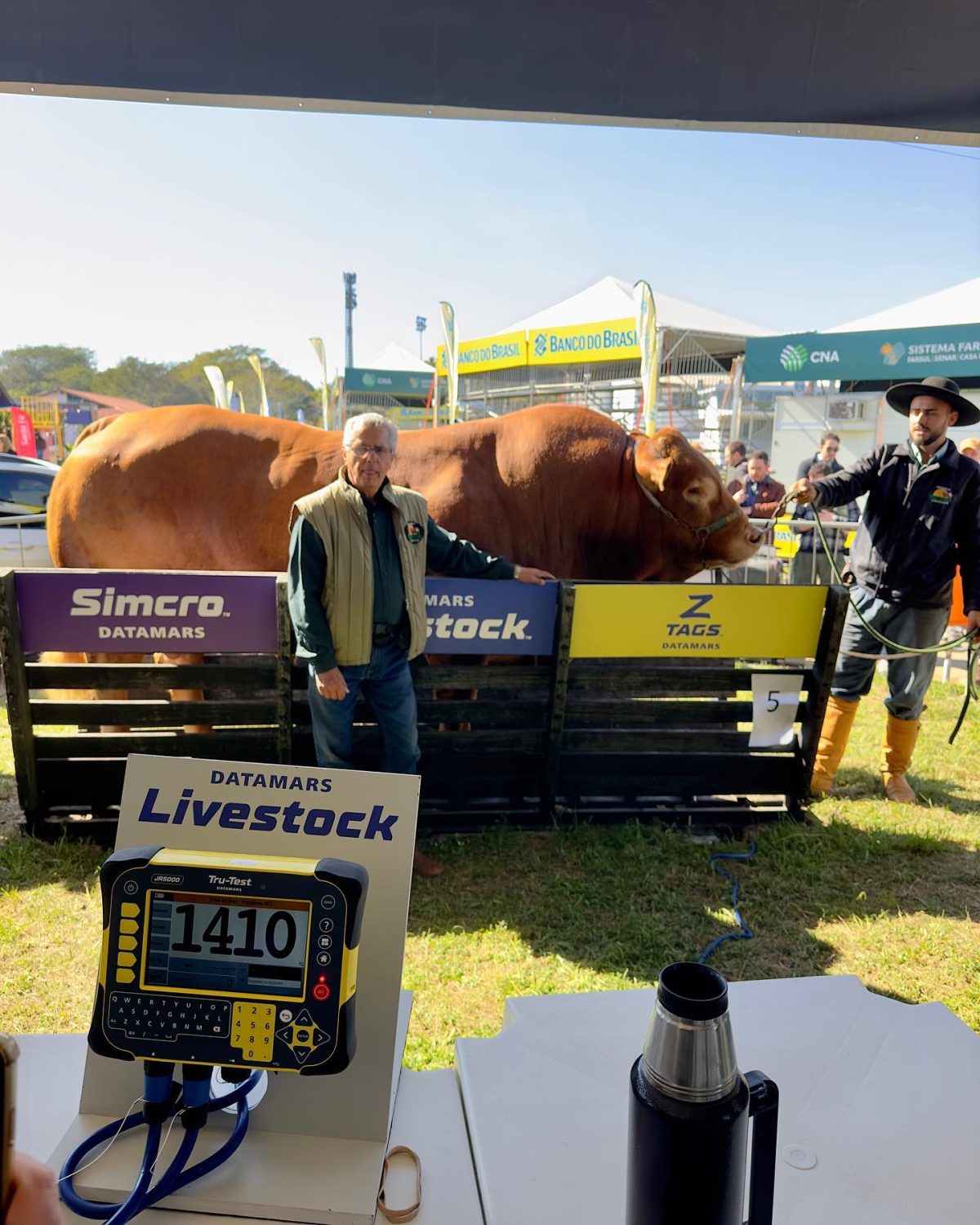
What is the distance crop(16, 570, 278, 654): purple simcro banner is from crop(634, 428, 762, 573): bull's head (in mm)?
2219

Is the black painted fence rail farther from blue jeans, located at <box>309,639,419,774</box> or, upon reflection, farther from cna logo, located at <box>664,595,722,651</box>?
blue jeans, located at <box>309,639,419,774</box>

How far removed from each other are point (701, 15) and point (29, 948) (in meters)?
4.10

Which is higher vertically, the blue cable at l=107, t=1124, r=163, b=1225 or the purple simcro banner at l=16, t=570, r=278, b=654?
the purple simcro banner at l=16, t=570, r=278, b=654

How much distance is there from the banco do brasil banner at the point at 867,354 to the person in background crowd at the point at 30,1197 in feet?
72.5

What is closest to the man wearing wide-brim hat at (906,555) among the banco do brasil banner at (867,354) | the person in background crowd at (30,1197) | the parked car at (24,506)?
the person in background crowd at (30,1197)

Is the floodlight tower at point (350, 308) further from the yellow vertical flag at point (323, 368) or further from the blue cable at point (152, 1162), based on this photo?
the blue cable at point (152, 1162)

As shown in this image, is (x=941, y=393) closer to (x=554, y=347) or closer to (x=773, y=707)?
(x=773, y=707)

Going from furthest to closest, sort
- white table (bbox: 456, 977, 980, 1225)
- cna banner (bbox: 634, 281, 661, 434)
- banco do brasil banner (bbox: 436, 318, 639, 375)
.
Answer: banco do brasil banner (bbox: 436, 318, 639, 375) → cna banner (bbox: 634, 281, 661, 434) → white table (bbox: 456, 977, 980, 1225)

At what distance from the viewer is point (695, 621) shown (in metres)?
4.32

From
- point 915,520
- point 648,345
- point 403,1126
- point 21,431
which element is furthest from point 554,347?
point 403,1126

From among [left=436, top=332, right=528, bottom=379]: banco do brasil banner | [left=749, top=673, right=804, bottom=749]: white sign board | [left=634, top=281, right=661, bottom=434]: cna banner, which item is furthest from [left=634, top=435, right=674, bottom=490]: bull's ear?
[left=436, top=332, right=528, bottom=379]: banco do brasil banner

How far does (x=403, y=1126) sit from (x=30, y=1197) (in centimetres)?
75

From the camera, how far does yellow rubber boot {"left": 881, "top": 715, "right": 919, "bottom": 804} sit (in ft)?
16.7

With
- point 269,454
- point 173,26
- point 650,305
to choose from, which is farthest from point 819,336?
→ point 173,26
